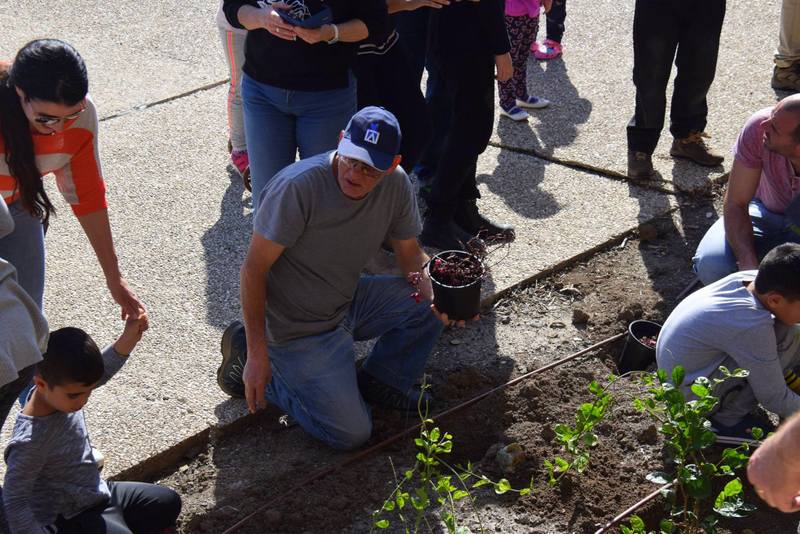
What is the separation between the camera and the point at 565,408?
4035 mm

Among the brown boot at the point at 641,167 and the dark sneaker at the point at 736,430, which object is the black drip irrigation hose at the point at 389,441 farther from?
the brown boot at the point at 641,167

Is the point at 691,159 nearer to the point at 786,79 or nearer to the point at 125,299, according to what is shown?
the point at 786,79

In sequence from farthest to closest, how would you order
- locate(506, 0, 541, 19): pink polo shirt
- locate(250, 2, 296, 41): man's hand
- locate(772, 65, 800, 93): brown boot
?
locate(772, 65, 800, 93): brown boot → locate(506, 0, 541, 19): pink polo shirt → locate(250, 2, 296, 41): man's hand

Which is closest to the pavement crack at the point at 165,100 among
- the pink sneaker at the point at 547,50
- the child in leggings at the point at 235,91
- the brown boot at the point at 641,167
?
the child in leggings at the point at 235,91

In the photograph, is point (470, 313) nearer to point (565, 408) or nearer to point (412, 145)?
point (565, 408)

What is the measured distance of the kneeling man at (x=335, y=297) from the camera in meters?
3.55

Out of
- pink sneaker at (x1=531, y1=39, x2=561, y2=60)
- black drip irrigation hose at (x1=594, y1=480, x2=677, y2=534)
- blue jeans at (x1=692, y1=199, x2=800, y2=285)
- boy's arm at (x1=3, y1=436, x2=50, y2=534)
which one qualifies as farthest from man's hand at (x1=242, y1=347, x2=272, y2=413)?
pink sneaker at (x1=531, y1=39, x2=561, y2=60)

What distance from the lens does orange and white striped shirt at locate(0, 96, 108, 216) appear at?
11.1 ft

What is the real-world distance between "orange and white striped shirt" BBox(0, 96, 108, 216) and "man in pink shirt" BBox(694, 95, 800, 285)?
272 cm

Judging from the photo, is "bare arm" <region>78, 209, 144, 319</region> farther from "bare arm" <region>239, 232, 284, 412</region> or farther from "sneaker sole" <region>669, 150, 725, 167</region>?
"sneaker sole" <region>669, 150, 725, 167</region>

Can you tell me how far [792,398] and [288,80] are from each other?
236 cm

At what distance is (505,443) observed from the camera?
3.84m

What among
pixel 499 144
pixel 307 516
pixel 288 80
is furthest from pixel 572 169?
pixel 307 516

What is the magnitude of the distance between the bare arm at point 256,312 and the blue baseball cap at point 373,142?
45cm
